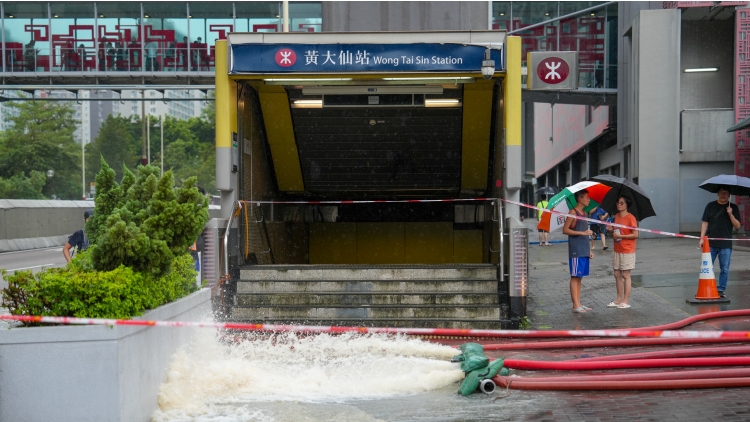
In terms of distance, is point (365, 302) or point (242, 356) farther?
point (365, 302)

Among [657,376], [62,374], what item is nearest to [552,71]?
[657,376]

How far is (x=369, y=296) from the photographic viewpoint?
10.7m

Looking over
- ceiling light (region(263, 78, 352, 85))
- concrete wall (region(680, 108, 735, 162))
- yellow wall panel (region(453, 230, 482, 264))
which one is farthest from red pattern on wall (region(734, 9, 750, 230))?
ceiling light (region(263, 78, 352, 85))

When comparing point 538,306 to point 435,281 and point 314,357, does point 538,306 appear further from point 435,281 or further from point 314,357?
point 314,357

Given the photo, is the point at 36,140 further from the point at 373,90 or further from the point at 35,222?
the point at 373,90

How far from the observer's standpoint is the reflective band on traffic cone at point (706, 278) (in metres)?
11.5

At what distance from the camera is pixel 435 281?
10859mm

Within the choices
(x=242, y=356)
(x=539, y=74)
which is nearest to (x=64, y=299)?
(x=242, y=356)

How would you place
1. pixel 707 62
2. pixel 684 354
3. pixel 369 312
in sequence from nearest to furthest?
pixel 684 354 → pixel 369 312 → pixel 707 62

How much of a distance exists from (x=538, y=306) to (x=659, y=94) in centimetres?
1625

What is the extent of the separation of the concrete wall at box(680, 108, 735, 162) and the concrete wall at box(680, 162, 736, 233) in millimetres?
305

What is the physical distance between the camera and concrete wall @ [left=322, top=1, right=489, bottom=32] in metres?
13.5

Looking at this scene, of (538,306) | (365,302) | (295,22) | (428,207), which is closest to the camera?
(365,302)

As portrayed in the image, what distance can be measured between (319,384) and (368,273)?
4.11m
